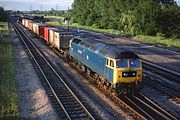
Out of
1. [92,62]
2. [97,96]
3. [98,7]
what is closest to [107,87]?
[97,96]

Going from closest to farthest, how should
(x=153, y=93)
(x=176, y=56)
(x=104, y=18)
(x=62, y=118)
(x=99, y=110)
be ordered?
(x=62, y=118), (x=99, y=110), (x=153, y=93), (x=176, y=56), (x=104, y=18)

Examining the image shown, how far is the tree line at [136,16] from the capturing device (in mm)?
63156

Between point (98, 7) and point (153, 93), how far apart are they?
7029cm

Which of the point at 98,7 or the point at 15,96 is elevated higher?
the point at 98,7

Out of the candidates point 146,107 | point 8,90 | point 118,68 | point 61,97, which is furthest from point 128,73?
point 8,90

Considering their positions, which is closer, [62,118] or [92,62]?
[62,118]

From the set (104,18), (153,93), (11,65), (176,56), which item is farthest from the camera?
(104,18)

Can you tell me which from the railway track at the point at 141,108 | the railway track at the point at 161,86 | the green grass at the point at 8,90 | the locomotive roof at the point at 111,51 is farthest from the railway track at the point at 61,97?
the railway track at the point at 161,86

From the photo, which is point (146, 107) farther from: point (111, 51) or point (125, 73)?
point (111, 51)

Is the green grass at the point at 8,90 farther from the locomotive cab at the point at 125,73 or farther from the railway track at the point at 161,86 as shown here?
the railway track at the point at 161,86

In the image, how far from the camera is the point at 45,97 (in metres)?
20.1

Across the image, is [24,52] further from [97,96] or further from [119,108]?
[119,108]

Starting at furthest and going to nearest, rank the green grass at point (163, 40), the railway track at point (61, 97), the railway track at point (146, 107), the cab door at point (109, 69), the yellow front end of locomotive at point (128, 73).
Result: the green grass at point (163, 40)
the cab door at point (109, 69)
the yellow front end of locomotive at point (128, 73)
the railway track at point (61, 97)
the railway track at point (146, 107)

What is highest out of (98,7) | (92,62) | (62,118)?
(98,7)
